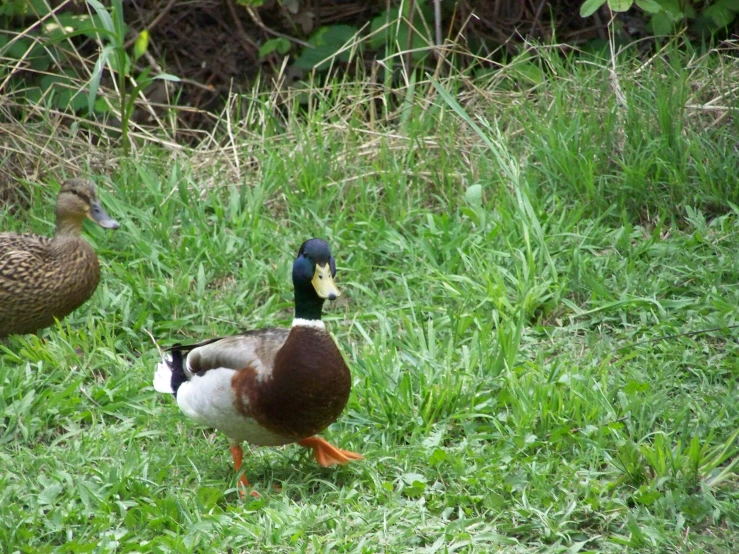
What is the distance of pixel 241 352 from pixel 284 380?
0.30m

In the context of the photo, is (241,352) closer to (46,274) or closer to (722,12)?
(46,274)

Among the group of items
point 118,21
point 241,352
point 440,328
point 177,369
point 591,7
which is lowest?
point 440,328

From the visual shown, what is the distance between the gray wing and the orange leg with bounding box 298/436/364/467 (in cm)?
35

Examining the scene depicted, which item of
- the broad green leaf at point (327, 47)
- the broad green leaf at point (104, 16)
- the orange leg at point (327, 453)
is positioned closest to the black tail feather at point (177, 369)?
the orange leg at point (327, 453)

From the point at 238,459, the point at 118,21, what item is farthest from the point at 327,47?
the point at 238,459

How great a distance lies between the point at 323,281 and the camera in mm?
3348

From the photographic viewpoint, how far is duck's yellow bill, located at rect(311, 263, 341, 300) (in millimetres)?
3324

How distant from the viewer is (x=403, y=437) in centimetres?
371

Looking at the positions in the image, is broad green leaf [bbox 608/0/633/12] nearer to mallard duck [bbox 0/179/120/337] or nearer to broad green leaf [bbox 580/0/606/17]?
broad green leaf [bbox 580/0/606/17]

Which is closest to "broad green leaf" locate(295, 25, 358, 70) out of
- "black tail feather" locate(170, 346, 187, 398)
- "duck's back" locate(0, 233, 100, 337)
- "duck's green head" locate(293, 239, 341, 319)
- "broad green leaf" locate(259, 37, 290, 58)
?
"broad green leaf" locate(259, 37, 290, 58)

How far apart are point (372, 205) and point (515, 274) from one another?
1030 millimetres

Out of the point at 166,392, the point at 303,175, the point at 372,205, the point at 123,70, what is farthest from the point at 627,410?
the point at 123,70

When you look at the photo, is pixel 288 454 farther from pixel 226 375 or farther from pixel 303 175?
pixel 303 175

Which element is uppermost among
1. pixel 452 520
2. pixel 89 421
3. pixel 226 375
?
pixel 226 375
